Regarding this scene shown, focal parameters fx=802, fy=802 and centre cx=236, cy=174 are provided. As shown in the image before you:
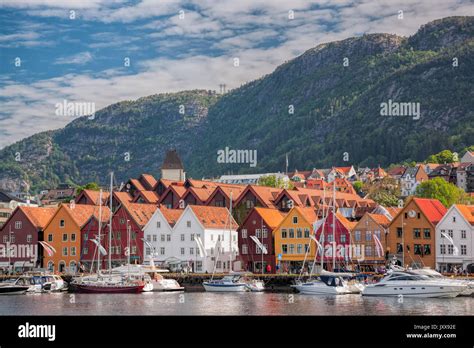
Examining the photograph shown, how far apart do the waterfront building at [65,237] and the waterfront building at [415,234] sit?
3636 centimetres

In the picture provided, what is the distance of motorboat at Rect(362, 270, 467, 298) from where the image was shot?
184ft

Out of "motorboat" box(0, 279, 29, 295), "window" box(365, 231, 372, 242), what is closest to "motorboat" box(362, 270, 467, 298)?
"window" box(365, 231, 372, 242)

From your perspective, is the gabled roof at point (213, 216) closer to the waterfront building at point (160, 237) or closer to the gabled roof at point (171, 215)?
the gabled roof at point (171, 215)

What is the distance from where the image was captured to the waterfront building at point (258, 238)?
283 feet

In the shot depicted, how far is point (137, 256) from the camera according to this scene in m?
91.0

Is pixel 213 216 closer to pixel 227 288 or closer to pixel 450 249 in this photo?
pixel 227 288

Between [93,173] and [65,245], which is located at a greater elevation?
[93,173]

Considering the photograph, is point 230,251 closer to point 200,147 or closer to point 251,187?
point 251,187

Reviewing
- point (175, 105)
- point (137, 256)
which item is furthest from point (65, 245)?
point (175, 105)

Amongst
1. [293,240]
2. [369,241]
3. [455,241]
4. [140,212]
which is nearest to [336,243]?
[369,241]

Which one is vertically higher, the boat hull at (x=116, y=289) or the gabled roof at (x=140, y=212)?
the gabled roof at (x=140, y=212)

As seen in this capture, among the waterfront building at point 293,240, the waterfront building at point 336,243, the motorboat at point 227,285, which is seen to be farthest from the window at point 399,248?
the motorboat at point 227,285
